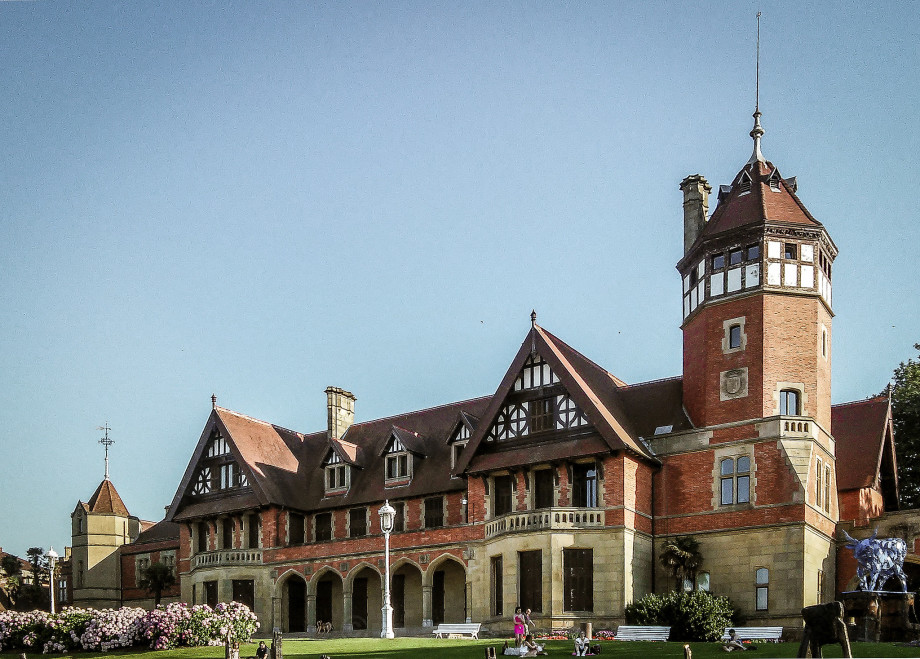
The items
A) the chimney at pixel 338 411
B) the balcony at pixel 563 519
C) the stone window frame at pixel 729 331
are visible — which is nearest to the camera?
the balcony at pixel 563 519

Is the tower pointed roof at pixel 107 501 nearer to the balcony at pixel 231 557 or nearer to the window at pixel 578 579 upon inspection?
the balcony at pixel 231 557

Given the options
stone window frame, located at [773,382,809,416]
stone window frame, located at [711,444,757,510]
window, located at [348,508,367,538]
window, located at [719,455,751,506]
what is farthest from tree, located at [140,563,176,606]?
stone window frame, located at [773,382,809,416]

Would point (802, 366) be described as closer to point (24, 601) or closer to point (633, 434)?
point (633, 434)

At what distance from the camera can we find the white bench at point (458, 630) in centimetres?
3819

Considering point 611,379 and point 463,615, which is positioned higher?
point 611,379

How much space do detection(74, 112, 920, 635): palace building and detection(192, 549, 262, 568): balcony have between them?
585mm

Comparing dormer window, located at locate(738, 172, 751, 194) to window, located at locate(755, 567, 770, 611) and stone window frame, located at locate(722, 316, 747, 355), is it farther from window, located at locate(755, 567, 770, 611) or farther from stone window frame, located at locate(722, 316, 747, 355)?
window, located at locate(755, 567, 770, 611)

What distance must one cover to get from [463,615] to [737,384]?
14370mm

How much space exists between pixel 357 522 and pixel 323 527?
2.14 m

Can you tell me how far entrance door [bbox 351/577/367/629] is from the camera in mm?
47500

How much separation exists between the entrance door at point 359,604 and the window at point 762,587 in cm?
1760

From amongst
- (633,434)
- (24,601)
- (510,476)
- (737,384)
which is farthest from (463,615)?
(24,601)

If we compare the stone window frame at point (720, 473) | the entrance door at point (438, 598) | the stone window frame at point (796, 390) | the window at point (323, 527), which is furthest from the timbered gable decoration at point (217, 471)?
the stone window frame at point (796, 390)

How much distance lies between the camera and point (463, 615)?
146 feet
